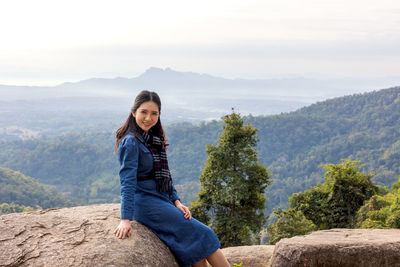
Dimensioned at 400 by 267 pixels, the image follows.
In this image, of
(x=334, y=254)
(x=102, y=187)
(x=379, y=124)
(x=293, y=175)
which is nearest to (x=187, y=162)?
(x=102, y=187)

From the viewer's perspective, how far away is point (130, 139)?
4.07m

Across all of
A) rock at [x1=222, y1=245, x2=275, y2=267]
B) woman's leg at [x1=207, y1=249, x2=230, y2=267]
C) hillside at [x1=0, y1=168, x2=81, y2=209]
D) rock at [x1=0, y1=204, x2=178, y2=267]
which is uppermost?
rock at [x1=0, y1=204, x2=178, y2=267]

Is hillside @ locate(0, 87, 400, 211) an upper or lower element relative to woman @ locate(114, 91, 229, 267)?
lower

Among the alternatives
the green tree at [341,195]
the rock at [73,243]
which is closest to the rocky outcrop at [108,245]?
the rock at [73,243]

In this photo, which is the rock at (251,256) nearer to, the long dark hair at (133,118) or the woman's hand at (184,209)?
the woman's hand at (184,209)

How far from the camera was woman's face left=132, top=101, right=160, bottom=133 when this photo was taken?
Answer: 425cm

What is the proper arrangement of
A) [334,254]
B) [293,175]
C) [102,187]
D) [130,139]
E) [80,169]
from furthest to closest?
[80,169], [102,187], [293,175], [334,254], [130,139]

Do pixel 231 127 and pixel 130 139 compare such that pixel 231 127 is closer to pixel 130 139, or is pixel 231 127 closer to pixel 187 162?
pixel 130 139

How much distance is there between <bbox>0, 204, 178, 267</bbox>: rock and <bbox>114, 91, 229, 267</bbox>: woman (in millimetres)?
149

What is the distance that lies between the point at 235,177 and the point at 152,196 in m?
10.3

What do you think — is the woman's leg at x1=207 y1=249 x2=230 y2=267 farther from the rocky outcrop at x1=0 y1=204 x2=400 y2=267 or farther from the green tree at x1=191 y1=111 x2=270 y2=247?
the green tree at x1=191 y1=111 x2=270 y2=247

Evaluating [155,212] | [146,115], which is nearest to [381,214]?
[155,212]

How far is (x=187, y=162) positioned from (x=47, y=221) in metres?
114

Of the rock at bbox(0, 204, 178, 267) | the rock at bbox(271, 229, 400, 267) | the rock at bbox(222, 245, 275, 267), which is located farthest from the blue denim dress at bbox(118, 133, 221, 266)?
the rock at bbox(222, 245, 275, 267)
